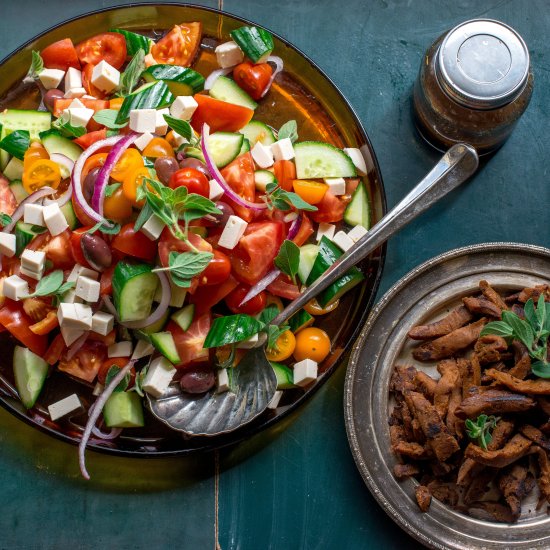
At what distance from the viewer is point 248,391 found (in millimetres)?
2400

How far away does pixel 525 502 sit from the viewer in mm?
2488

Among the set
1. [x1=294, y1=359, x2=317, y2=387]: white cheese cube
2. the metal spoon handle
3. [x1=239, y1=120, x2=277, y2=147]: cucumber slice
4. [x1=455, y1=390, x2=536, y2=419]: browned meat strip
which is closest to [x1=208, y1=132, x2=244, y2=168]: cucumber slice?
[x1=239, y1=120, x2=277, y2=147]: cucumber slice

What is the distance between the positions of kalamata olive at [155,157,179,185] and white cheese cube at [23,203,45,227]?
0.38 meters

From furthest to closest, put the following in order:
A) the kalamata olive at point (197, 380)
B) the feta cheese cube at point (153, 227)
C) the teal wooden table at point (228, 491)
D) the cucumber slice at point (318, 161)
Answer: the teal wooden table at point (228, 491) < the cucumber slice at point (318, 161) < the kalamata olive at point (197, 380) < the feta cheese cube at point (153, 227)

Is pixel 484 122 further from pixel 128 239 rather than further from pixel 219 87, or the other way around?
pixel 128 239

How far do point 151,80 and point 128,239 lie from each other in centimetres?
60

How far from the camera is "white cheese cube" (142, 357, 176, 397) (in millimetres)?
2293

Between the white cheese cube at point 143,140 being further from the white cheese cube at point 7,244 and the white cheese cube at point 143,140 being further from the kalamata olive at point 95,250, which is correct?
the white cheese cube at point 7,244

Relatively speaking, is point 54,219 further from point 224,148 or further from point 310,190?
point 310,190

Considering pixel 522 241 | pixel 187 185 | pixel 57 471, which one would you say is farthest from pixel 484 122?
pixel 57 471

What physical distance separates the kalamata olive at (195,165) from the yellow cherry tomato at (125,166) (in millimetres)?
134

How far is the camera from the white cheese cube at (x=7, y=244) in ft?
7.47

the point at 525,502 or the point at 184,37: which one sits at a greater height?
the point at 184,37

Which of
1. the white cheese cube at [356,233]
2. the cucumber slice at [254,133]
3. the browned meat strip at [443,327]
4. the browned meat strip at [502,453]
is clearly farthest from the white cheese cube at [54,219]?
the browned meat strip at [502,453]
